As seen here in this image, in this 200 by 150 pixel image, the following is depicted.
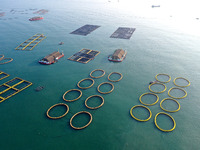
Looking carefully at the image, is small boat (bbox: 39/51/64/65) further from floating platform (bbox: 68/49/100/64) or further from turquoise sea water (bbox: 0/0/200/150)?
floating platform (bbox: 68/49/100/64)

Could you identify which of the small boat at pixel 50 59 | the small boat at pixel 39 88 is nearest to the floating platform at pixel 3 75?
the small boat at pixel 50 59

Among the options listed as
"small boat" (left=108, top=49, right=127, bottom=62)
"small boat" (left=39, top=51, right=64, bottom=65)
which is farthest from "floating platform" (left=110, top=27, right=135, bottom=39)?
"small boat" (left=39, top=51, right=64, bottom=65)

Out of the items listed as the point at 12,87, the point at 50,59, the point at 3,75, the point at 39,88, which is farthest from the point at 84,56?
the point at 3,75

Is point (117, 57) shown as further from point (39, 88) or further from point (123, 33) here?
point (123, 33)

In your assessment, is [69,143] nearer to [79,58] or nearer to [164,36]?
[79,58]

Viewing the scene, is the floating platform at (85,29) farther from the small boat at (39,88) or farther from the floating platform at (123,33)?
the small boat at (39,88)

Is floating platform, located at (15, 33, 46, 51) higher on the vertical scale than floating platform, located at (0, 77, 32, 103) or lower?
higher

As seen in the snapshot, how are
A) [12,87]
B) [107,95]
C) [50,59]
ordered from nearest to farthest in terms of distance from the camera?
[107,95]
[12,87]
[50,59]
